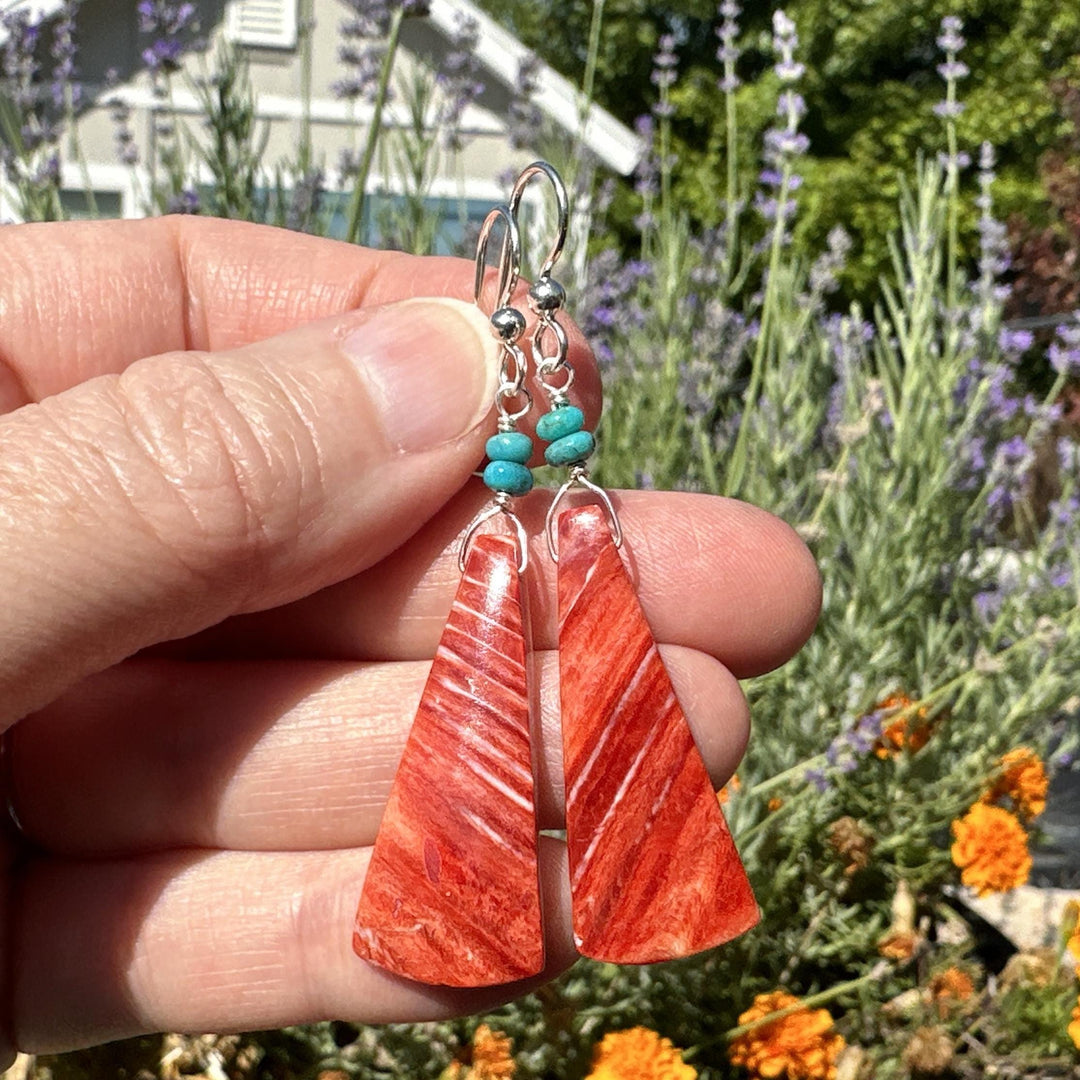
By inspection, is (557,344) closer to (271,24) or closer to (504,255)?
(504,255)

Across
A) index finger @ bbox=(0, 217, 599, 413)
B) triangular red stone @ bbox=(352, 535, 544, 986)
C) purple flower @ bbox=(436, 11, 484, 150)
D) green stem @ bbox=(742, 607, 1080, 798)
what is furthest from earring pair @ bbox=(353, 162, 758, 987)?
purple flower @ bbox=(436, 11, 484, 150)

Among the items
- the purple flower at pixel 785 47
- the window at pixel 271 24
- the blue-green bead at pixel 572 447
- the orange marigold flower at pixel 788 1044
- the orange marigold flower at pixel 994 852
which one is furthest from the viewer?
the window at pixel 271 24

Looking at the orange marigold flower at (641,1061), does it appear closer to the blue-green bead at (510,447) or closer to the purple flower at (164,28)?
the blue-green bead at (510,447)

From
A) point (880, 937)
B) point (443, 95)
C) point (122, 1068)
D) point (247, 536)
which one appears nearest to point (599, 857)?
point (247, 536)

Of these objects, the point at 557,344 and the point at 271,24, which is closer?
the point at 557,344

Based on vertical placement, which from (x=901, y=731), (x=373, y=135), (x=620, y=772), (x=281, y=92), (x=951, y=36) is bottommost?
(x=901, y=731)

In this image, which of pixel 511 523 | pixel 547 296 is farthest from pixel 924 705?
pixel 547 296

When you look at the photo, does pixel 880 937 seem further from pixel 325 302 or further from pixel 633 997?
pixel 325 302

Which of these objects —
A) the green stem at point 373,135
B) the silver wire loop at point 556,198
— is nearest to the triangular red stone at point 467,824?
the silver wire loop at point 556,198
